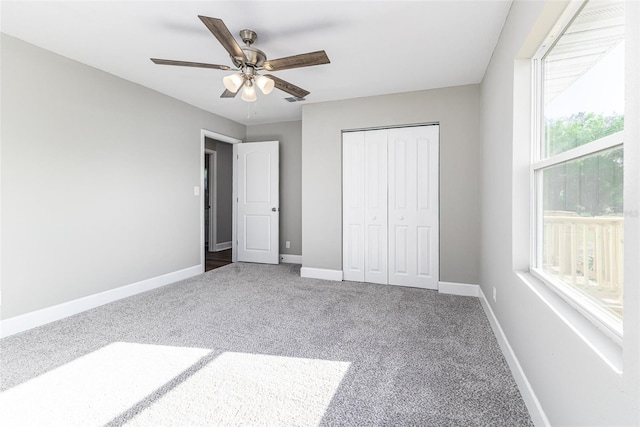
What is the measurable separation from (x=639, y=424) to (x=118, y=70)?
13.9 feet

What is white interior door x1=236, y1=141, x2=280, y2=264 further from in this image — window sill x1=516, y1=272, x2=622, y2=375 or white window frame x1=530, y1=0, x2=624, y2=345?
window sill x1=516, y1=272, x2=622, y2=375

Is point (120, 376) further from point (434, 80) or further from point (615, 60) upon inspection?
point (434, 80)

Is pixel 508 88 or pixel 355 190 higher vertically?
pixel 508 88

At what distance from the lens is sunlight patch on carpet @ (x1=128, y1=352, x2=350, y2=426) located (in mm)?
1525

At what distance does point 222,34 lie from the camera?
A: 6.21ft

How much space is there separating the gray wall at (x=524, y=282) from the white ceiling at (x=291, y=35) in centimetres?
32

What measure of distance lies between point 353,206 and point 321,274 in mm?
1043

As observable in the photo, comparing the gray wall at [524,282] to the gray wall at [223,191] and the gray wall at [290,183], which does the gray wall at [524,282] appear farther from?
the gray wall at [223,191]

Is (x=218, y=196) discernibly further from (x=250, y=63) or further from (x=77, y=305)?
(x=250, y=63)

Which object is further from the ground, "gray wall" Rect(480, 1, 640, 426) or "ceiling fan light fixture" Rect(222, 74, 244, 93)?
"ceiling fan light fixture" Rect(222, 74, 244, 93)

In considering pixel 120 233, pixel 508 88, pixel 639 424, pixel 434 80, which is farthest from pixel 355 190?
pixel 639 424

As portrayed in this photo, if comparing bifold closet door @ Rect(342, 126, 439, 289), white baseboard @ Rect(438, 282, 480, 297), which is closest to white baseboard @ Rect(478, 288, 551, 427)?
Result: white baseboard @ Rect(438, 282, 480, 297)

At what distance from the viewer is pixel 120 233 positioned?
11.2 ft

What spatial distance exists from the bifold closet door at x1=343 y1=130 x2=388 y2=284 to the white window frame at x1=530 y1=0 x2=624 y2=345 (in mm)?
2148
